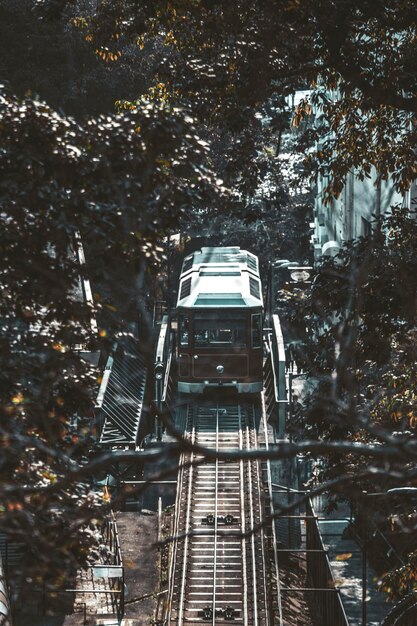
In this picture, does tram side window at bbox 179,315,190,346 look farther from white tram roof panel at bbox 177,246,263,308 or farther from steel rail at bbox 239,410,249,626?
steel rail at bbox 239,410,249,626

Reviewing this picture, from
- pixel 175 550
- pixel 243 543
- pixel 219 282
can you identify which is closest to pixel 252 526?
pixel 243 543

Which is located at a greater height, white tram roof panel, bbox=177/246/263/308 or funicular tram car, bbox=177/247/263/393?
white tram roof panel, bbox=177/246/263/308

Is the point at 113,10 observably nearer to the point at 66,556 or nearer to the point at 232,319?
the point at 66,556

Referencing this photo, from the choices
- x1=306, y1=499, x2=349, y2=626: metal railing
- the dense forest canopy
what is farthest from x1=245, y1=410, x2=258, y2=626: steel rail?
the dense forest canopy

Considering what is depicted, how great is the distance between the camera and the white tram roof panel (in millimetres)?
26781

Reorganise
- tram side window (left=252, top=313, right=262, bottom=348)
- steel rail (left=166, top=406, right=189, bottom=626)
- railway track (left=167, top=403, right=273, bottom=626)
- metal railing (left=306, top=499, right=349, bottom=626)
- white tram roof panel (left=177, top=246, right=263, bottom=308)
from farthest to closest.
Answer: tram side window (left=252, top=313, right=262, bottom=348) → white tram roof panel (left=177, top=246, right=263, bottom=308) → railway track (left=167, top=403, right=273, bottom=626) → steel rail (left=166, top=406, right=189, bottom=626) → metal railing (left=306, top=499, right=349, bottom=626)

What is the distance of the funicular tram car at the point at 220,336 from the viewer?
26.8 metres

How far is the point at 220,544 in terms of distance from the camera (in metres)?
19.8

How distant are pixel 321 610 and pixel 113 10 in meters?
10.1

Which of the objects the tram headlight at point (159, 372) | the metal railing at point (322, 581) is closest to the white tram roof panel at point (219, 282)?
the tram headlight at point (159, 372)

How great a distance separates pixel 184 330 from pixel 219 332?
2.89 ft

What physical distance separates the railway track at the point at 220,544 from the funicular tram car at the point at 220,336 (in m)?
1.42

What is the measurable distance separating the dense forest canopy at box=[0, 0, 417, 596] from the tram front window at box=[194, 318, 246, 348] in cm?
1199

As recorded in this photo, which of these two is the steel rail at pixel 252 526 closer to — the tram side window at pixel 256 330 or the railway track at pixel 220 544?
the railway track at pixel 220 544
